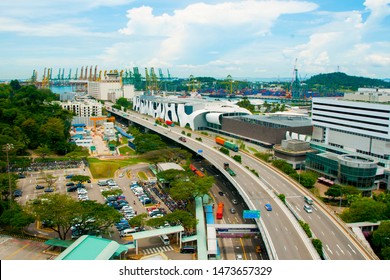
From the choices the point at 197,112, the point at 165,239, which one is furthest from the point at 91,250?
the point at 197,112

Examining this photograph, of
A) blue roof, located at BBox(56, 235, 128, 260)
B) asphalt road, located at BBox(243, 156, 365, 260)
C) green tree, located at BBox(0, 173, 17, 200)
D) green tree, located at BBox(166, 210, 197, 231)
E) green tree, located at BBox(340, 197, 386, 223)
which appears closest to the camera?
blue roof, located at BBox(56, 235, 128, 260)

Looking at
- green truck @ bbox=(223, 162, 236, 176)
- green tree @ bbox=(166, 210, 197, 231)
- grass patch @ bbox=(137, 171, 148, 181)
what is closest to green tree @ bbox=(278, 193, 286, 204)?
green truck @ bbox=(223, 162, 236, 176)

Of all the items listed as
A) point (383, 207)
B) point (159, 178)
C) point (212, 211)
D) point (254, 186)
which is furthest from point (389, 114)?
point (159, 178)

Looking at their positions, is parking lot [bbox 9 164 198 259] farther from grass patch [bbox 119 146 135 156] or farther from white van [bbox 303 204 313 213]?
white van [bbox 303 204 313 213]

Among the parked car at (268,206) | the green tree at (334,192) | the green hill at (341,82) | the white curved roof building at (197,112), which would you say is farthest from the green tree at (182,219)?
the green hill at (341,82)

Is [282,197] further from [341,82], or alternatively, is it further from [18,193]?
[341,82]

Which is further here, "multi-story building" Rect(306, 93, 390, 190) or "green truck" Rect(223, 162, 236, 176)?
"green truck" Rect(223, 162, 236, 176)

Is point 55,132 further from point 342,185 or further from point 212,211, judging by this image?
point 342,185
